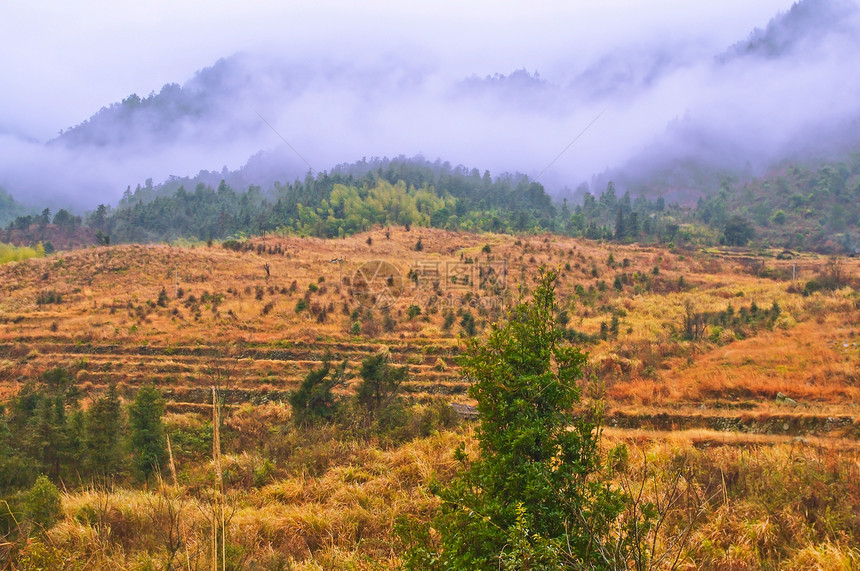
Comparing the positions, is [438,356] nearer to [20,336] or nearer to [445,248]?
[20,336]

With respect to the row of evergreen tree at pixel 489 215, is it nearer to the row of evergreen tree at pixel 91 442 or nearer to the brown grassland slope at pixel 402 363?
the brown grassland slope at pixel 402 363

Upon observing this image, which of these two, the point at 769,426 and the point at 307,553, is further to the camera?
the point at 769,426

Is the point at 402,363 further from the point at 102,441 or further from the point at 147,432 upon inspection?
the point at 102,441

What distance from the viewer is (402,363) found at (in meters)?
18.4

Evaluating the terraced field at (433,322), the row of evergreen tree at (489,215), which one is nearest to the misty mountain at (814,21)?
the row of evergreen tree at (489,215)

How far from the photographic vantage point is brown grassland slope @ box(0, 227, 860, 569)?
199 inches

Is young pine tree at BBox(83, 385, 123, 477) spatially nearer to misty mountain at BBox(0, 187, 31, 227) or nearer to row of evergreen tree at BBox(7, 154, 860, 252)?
row of evergreen tree at BBox(7, 154, 860, 252)

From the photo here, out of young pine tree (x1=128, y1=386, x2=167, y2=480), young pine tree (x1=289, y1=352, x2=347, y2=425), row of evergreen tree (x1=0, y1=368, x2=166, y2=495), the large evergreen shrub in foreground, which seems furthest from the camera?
young pine tree (x1=289, y1=352, x2=347, y2=425)

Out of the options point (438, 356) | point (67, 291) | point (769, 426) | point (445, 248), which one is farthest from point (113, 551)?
point (445, 248)

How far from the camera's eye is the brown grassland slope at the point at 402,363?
505 cm

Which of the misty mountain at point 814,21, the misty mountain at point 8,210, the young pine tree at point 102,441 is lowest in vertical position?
the young pine tree at point 102,441

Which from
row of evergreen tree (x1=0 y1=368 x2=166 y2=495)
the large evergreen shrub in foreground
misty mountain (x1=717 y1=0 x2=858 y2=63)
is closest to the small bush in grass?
row of evergreen tree (x1=0 y1=368 x2=166 y2=495)

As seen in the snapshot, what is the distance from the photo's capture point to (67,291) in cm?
2908

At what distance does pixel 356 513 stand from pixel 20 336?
78.2 feet
